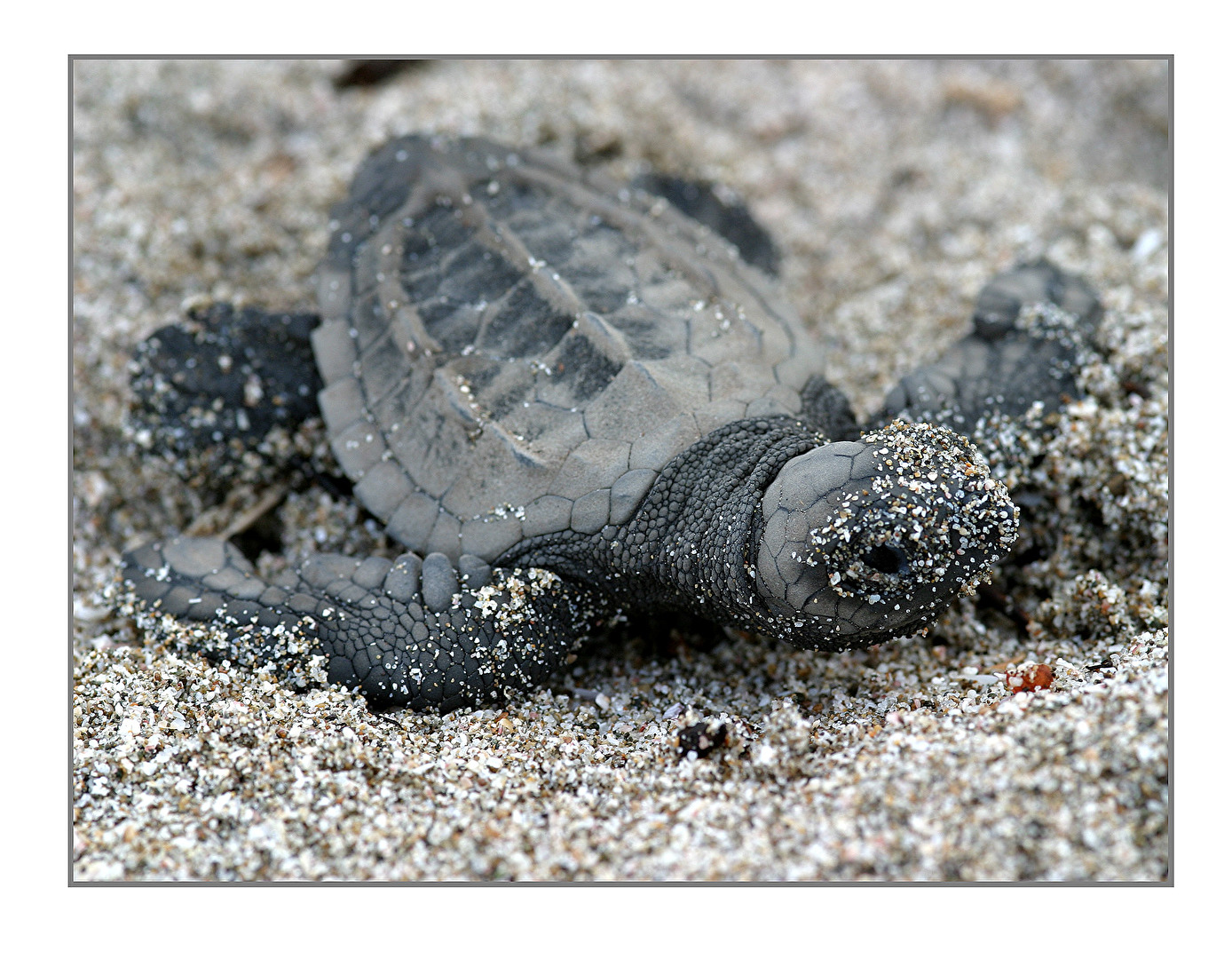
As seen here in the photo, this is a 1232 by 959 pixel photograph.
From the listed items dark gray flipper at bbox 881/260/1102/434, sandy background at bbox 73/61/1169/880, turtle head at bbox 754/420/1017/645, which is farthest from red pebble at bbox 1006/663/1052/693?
dark gray flipper at bbox 881/260/1102/434

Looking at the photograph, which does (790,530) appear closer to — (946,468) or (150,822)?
(946,468)

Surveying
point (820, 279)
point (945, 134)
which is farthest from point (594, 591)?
point (945, 134)

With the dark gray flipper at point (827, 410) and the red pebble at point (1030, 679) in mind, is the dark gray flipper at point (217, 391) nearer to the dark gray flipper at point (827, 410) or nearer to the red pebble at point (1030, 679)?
the dark gray flipper at point (827, 410)

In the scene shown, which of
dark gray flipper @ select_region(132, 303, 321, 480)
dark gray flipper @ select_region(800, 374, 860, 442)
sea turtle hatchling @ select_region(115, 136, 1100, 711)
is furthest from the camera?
dark gray flipper @ select_region(132, 303, 321, 480)

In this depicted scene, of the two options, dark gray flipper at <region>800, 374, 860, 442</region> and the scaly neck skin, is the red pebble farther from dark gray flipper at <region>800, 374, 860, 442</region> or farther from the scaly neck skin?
dark gray flipper at <region>800, 374, 860, 442</region>

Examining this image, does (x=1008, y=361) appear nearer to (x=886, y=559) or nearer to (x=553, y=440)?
→ (x=886, y=559)

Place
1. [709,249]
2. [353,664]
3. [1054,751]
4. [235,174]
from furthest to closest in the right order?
[235,174] → [709,249] → [353,664] → [1054,751]

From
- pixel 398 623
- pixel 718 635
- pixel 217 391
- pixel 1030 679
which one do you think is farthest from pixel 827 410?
pixel 217 391
